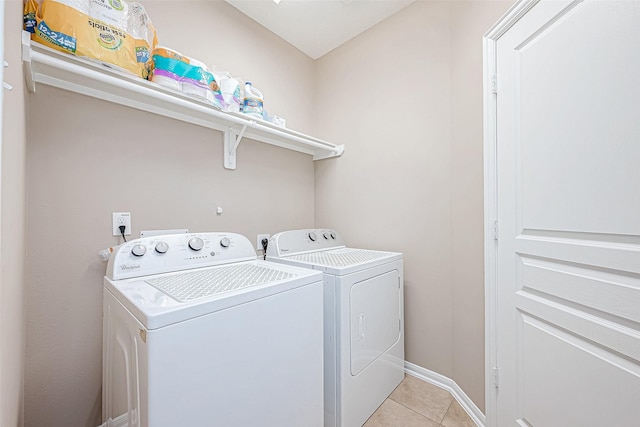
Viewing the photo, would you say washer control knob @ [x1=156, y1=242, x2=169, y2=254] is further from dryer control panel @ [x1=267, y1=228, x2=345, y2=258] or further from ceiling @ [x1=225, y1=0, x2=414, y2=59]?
ceiling @ [x1=225, y1=0, x2=414, y2=59]

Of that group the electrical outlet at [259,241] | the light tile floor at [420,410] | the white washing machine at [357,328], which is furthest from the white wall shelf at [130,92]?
the light tile floor at [420,410]

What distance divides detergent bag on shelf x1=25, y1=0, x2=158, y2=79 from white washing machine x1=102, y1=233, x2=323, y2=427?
0.83 meters

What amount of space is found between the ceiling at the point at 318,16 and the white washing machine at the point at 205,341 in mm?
1846

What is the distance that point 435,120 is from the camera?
1.84m

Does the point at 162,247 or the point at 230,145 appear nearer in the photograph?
the point at 162,247

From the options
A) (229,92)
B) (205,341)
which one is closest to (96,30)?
(229,92)


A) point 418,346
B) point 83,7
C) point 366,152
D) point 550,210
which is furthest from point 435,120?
point 83,7

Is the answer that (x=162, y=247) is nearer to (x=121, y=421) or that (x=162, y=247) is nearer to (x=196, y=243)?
(x=196, y=243)

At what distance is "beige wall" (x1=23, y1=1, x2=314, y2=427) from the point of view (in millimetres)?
1189

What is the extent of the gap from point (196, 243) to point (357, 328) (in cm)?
97

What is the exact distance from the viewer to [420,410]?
1.57 meters

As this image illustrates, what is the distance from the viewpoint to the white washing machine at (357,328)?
132 cm

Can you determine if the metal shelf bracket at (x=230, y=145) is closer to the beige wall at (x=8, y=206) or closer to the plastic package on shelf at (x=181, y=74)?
the plastic package on shelf at (x=181, y=74)

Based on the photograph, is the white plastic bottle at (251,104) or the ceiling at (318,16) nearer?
the white plastic bottle at (251,104)
